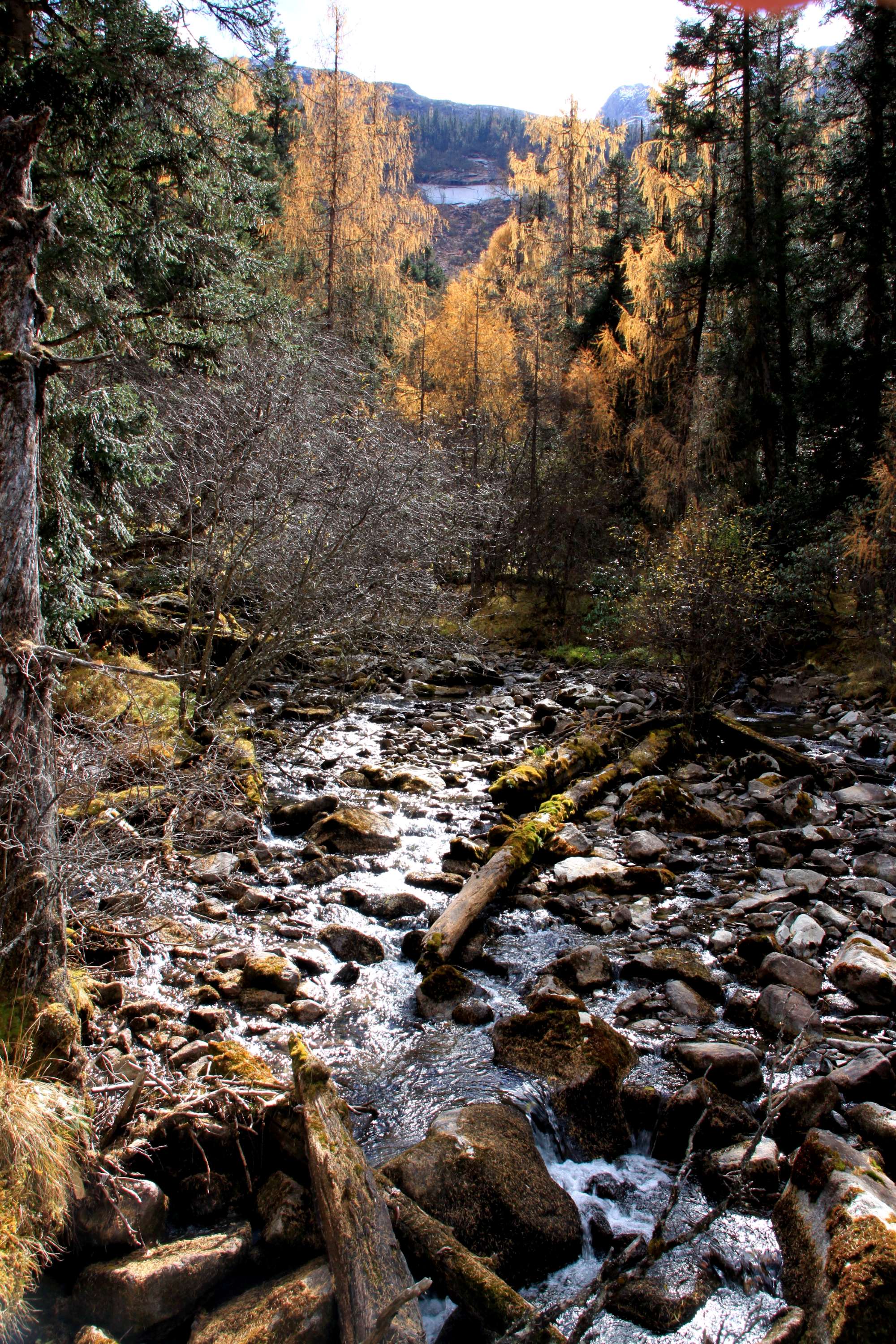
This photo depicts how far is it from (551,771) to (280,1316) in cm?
600

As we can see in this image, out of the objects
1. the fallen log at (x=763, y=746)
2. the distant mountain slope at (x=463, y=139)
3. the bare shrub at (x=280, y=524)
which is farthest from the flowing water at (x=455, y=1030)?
the distant mountain slope at (x=463, y=139)

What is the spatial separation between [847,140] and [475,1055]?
18409 mm

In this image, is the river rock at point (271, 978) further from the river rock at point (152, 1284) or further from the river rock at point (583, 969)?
the river rock at point (152, 1284)

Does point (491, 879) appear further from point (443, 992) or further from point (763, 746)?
point (763, 746)

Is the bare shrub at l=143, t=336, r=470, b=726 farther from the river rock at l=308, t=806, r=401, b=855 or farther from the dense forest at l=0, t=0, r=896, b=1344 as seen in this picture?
the river rock at l=308, t=806, r=401, b=855

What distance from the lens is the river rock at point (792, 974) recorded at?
407 cm

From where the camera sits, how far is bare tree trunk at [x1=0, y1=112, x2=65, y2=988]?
2.66 metres

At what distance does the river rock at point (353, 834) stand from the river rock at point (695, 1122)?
138 inches

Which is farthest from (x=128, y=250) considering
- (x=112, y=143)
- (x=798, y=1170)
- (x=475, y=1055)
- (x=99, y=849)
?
(x=798, y=1170)

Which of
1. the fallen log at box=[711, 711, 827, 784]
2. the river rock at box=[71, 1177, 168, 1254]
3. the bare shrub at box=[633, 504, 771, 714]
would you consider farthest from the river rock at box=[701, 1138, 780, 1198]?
the bare shrub at box=[633, 504, 771, 714]

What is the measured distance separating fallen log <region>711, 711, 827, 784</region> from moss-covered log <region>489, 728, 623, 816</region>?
3.89 feet

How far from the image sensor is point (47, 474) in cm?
499

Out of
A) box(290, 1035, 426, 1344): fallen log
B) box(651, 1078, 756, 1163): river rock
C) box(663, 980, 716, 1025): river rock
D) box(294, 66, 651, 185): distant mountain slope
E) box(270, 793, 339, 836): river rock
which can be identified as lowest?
box(270, 793, 339, 836): river rock

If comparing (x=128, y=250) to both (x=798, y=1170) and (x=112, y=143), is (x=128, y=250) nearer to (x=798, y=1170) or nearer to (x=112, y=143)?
(x=112, y=143)
